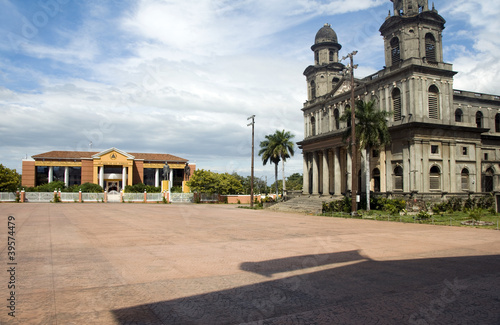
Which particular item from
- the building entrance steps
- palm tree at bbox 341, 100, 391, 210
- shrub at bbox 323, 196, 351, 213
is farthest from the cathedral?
the building entrance steps

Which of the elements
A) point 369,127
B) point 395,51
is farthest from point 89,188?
point 395,51

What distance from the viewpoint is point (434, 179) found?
125 feet

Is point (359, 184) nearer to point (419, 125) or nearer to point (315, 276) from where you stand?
point (419, 125)

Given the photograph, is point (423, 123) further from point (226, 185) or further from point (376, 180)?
point (226, 185)

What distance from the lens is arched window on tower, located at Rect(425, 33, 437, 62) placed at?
3897 cm

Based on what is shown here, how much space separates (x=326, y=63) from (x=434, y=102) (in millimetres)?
18508

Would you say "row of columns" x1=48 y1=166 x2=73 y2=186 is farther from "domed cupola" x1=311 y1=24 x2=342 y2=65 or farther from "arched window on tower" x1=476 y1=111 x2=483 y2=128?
"arched window on tower" x1=476 y1=111 x2=483 y2=128

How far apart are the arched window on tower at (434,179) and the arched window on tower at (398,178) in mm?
2763

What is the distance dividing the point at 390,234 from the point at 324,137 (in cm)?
3236

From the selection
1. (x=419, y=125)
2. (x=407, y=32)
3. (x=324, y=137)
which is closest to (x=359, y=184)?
(x=324, y=137)

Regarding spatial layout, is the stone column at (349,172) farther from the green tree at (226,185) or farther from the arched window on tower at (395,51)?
the green tree at (226,185)

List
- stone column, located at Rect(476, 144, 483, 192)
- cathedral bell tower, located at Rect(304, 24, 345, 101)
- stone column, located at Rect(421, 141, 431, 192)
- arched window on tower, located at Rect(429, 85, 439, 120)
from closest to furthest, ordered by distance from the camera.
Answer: stone column, located at Rect(421, 141, 431, 192) < arched window on tower, located at Rect(429, 85, 439, 120) < stone column, located at Rect(476, 144, 483, 192) < cathedral bell tower, located at Rect(304, 24, 345, 101)

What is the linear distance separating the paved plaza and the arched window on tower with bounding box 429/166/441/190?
2601 cm

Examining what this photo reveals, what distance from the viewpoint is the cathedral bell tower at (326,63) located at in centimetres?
5284
